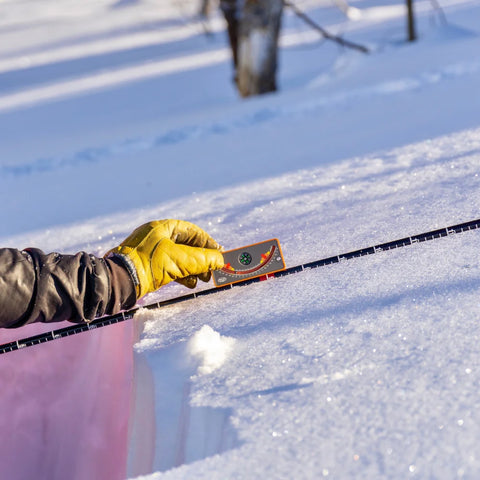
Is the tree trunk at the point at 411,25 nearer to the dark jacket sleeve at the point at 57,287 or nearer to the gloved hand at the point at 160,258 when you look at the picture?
the gloved hand at the point at 160,258

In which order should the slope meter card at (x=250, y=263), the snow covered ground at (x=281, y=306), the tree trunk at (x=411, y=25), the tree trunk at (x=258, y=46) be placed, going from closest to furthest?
the snow covered ground at (x=281, y=306) < the slope meter card at (x=250, y=263) < the tree trunk at (x=258, y=46) < the tree trunk at (x=411, y=25)

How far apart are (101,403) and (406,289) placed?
78cm

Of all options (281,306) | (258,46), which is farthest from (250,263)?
(258,46)

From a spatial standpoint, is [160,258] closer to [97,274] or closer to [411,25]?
[97,274]

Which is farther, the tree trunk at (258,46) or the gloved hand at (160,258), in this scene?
the tree trunk at (258,46)

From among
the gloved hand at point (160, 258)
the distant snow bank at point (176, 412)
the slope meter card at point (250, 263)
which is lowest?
the distant snow bank at point (176, 412)

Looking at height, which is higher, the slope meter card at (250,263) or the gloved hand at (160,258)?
the gloved hand at (160,258)

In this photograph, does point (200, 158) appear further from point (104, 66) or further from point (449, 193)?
point (104, 66)

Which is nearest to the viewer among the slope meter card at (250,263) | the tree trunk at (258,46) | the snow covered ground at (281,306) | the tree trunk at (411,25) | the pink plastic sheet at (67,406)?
the snow covered ground at (281,306)

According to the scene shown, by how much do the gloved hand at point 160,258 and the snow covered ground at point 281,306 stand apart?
3.7 inches

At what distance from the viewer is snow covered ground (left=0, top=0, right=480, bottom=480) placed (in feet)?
3.34

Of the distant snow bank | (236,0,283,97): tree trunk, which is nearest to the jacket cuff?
the distant snow bank

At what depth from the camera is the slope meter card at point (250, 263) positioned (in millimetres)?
1619


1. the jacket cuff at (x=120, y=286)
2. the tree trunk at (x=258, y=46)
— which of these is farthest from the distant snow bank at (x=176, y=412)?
the tree trunk at (x=258, y=46)
